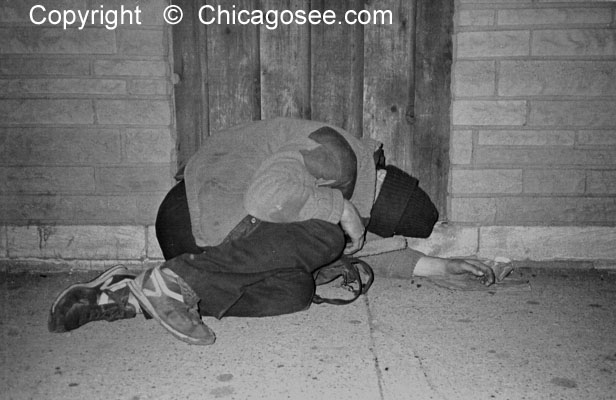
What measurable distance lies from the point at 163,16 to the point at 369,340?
1.95 meters

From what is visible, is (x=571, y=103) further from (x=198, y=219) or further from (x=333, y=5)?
(x=198, y=219)

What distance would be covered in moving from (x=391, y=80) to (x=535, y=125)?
805 mm

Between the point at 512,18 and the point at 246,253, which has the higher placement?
the point at 512,18

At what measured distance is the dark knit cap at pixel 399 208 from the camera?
2746 mm

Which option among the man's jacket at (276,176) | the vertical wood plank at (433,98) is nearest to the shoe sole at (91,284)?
the man's jacket at (276,176)

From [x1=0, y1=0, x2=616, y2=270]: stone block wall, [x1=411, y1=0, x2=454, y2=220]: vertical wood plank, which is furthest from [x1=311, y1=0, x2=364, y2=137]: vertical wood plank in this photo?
[x1=0, y1=0, x2=616, y2=270]: stone block wall

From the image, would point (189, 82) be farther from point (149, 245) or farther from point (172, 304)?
point (172, 304)

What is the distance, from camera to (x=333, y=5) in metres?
3.13

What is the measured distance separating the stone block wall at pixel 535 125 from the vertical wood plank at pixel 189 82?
136 cm

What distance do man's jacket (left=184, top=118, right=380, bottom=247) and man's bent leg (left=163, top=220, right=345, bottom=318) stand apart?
0.27 ft

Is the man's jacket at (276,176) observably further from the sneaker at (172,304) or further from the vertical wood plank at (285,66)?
the vertical wood plank at (285,66)

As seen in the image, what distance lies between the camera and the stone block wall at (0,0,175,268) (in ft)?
10.0

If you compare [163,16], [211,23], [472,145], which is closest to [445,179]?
[472,145]

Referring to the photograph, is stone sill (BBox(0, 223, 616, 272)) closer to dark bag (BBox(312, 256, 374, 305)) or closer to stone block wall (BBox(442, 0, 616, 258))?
stone block wall (BBox(442, 0, 616, 258))
